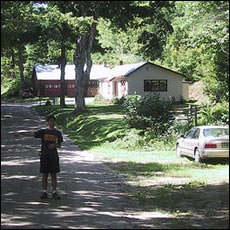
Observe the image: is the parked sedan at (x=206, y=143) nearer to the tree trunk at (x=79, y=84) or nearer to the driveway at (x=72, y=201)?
the driveway at (x=72, y=201)

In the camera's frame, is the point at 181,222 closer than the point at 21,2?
No

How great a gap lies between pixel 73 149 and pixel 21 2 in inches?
513

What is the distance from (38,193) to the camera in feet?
36.5

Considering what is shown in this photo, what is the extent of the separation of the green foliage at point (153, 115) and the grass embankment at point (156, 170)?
0.73 meters

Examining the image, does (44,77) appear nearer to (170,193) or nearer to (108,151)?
(108,151)

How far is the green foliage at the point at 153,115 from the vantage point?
2230 cm

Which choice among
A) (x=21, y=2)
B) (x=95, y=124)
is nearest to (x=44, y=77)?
(x=95, y=124)

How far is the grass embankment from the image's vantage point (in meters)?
11.0

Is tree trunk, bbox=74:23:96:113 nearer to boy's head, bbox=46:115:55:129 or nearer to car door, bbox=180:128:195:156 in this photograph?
car door, bbox=180:128:195:156

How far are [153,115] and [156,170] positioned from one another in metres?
7.49

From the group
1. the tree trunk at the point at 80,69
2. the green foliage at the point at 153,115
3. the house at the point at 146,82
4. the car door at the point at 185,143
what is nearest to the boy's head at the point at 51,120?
the car door at the point at 185,143

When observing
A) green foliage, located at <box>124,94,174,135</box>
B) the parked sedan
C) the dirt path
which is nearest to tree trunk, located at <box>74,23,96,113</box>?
green foliage, located at <box>124,94,174,135</box>

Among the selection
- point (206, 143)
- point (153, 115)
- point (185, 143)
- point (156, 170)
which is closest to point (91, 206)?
point (156, 170)

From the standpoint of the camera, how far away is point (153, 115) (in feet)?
→ 73.9
